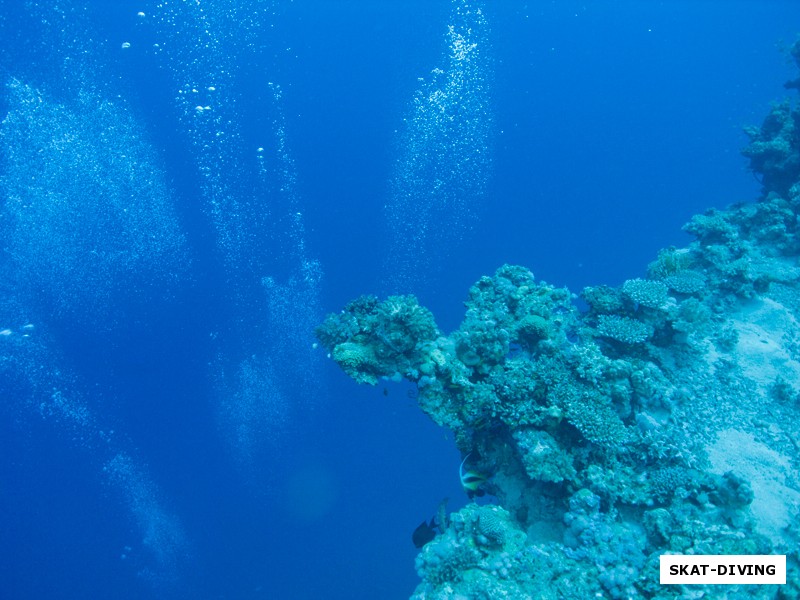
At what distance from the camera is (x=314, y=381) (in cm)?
3288

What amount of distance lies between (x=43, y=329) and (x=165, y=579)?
54.3 feet

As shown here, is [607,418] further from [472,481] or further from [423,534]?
[423,534]

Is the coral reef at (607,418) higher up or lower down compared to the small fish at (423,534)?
higher up

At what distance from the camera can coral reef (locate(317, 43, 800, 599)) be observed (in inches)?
218

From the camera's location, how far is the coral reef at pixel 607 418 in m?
5.54

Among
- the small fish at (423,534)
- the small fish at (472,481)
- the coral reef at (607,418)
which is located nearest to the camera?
the coral reef at (607,418)

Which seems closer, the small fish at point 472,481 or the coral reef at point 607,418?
the coral reef at point 607,418

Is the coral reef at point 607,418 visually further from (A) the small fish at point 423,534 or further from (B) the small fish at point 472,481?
(A) the small fish at point 423,534

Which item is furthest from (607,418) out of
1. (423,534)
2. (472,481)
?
(423,534)

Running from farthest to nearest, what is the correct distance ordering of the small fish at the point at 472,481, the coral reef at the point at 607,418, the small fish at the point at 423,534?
the small fish at the point at 423,534
the small fish at the point at 472,481
the coral reef at the point at 607,418

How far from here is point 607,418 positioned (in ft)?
21.1

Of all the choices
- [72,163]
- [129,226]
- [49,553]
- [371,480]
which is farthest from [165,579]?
[72,163]

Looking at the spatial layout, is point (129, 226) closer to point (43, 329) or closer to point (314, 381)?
point (43, 329)

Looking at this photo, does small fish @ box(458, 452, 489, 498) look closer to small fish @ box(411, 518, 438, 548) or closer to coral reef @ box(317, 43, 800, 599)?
coral reef @ box(317, 43, 800, 599)
